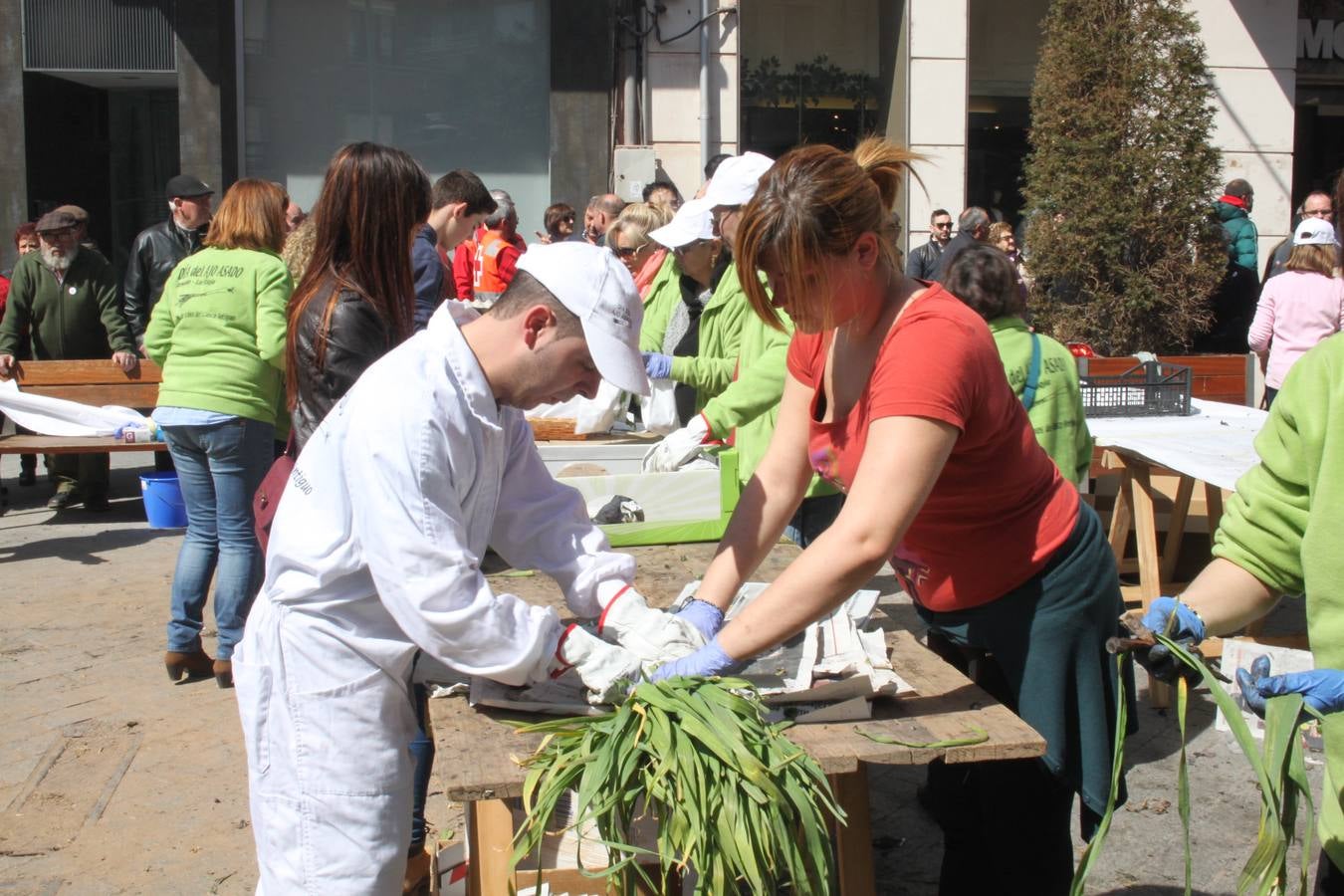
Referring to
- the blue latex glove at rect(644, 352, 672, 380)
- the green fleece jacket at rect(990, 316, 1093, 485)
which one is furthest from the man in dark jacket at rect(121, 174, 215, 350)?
the green fleece jacket at rect(990, 316, 1093, 485)

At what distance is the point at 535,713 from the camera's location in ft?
7.18

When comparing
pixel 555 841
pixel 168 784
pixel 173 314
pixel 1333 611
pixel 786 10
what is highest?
pixel 786 10

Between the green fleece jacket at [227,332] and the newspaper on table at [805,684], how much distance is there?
9.15 ft

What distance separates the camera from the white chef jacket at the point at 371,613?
1.97m

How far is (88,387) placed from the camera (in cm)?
820

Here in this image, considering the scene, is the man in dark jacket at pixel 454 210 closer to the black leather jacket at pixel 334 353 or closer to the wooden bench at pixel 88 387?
the black leather jacket at pixel 334 353

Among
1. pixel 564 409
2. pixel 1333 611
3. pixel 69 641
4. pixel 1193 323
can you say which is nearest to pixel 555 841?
pixel 1333 611

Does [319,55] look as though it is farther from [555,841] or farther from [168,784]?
[555,841]

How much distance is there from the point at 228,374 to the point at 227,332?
0.53ft

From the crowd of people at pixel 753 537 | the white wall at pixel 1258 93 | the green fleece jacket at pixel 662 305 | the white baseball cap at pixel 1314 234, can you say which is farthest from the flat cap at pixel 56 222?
the white wall at pixel 1258 93

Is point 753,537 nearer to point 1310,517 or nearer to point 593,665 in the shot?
point 593,665

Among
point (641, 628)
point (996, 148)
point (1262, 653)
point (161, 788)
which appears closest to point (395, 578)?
point (641, 628)

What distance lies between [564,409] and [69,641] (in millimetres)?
2399

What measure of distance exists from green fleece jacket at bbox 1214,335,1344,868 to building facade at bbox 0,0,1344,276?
31.3 feet
